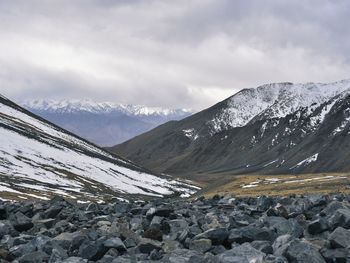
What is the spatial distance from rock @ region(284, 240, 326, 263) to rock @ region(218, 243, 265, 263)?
20.9 inches

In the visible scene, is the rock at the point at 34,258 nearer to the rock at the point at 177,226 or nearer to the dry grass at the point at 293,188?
the rock at the point at 177,226

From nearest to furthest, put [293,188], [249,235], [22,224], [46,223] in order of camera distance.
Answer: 1. [249,235]
2. [22,224]
3. [46,223]
4. [293,188]

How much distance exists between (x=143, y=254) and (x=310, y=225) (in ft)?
14.6

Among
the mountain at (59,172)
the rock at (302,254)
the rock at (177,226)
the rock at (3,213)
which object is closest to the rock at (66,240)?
the rock at (177,226)

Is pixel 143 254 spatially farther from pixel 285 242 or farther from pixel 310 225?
pixel 310 225

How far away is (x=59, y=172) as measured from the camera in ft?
472

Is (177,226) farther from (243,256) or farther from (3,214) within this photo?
(3,214)

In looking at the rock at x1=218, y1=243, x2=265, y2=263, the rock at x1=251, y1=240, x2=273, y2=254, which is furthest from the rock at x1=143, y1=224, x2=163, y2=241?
the rock at x1=218, y1=243, x2=265, y2=263

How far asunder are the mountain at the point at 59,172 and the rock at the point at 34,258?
82.3 m

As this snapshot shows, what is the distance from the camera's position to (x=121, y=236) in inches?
552

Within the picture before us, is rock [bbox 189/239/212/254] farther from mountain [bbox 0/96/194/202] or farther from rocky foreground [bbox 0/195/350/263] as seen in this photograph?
mountain [bbox 0/96/194/202]

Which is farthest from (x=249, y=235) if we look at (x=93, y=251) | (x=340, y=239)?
(x=93, y=251)

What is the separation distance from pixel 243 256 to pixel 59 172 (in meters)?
139

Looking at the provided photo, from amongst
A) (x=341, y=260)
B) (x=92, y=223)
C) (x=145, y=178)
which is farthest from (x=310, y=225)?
(x=145, y=178)
